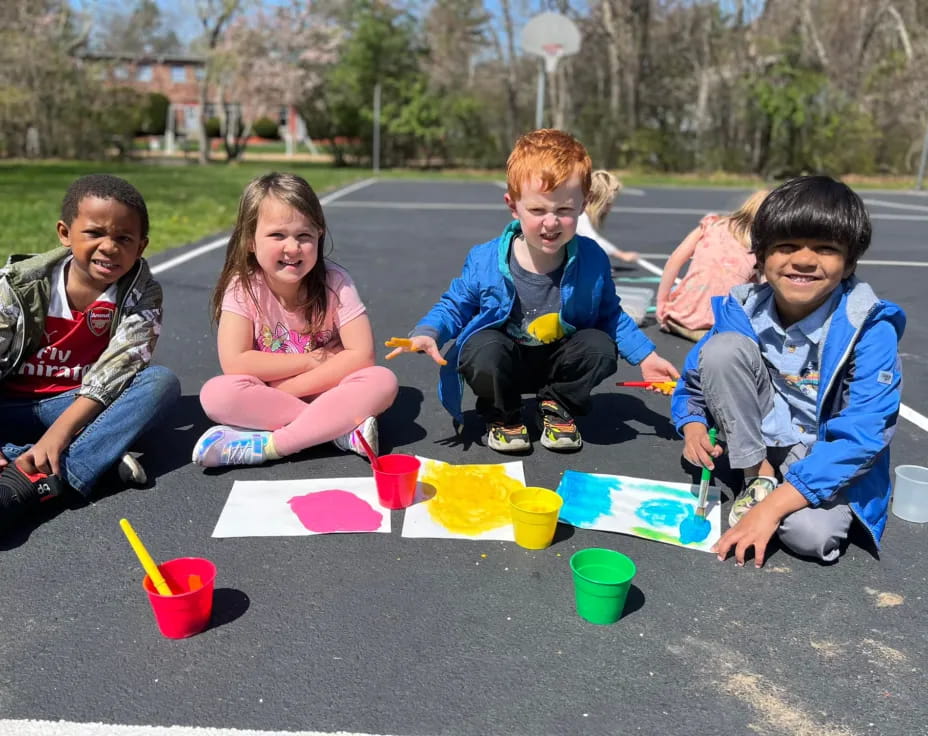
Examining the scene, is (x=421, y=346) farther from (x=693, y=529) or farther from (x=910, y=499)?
(x=910, y=499)

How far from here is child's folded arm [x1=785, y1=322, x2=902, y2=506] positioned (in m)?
2.14

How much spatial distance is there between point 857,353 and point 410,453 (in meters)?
1.63

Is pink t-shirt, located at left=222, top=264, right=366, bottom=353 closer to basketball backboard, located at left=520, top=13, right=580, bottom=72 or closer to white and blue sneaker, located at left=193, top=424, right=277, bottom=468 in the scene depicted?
white and blue sneaker, located at left=193, top=424, right=277, bottom=468

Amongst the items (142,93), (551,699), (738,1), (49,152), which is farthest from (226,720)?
(142,93)

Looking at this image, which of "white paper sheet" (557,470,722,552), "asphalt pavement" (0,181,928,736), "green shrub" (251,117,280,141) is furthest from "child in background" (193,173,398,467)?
"green shrub" (251,117,280,141)

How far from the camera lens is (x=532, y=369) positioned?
323 cm

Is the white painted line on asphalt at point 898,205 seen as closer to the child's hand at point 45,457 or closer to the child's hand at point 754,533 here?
the child's hand at point 754,533

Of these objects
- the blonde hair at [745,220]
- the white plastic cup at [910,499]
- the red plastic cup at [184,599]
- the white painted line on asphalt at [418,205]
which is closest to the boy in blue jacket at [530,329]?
the white plastic cup at [910,499]

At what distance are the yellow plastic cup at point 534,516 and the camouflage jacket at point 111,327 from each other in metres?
1.41

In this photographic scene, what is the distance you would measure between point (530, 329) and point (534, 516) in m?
1.04

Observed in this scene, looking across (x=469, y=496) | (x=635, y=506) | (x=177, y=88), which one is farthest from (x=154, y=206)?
(x=177, y=88)

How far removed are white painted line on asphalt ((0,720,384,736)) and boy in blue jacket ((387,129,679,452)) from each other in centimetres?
155

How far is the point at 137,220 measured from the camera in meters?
2.69

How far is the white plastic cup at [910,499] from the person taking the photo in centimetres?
259
